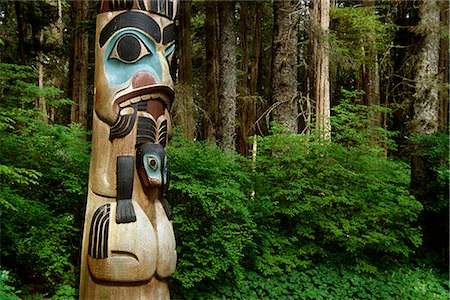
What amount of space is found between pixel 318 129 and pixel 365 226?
172cm

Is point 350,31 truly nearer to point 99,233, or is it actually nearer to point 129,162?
point 129,162

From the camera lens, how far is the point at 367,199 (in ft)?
21.6

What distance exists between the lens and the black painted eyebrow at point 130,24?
3.65 meters

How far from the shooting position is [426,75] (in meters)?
7.50

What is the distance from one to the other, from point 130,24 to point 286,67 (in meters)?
4.27

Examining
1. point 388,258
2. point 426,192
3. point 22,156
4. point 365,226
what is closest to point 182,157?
point 22,156

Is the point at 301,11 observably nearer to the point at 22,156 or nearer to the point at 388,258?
the point at 388,258

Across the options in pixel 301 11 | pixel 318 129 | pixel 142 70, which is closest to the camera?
pixel 142 70

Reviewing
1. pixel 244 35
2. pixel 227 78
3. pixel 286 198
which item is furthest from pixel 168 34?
pixel 244 35

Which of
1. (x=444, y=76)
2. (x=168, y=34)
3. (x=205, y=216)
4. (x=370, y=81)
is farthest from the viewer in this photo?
(x=370, y=81)

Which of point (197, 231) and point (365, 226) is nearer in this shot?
point (197, 231)

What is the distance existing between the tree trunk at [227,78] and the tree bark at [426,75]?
371 cm

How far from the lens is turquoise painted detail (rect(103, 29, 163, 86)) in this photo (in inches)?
142

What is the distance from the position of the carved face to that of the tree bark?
5.43 m
